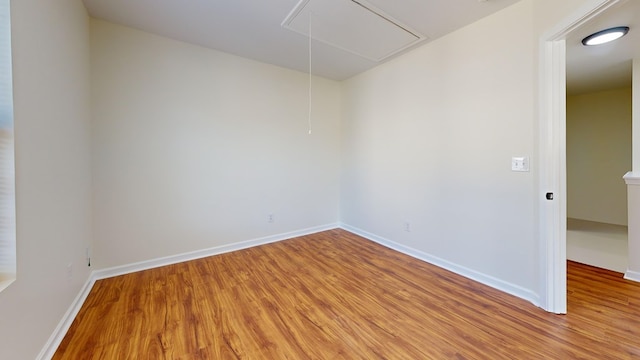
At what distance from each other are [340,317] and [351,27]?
110 inches

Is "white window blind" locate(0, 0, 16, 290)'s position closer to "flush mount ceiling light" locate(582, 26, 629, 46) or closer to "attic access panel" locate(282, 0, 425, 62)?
"attic access panel" locate(282, 0, 425, 62)

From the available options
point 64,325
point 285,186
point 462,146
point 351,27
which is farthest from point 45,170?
point 462,146

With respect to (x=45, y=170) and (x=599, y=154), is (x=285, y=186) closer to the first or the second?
(x=45, y=170)

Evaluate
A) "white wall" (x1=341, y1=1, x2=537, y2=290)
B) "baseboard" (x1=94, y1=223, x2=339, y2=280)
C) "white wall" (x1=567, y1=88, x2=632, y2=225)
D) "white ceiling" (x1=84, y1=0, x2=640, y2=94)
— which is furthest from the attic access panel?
"white wall" (x1=567, y1=88, x2=632, y2=225)

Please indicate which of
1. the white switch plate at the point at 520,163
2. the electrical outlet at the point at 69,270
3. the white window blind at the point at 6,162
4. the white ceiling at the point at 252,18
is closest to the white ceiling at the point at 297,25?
the white ceiling at the point at 252,18

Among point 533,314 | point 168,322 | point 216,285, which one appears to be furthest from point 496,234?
point 168,322

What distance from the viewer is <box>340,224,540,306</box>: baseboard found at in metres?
2.07

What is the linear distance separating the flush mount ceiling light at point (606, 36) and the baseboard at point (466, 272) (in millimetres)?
2495

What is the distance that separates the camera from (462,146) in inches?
99.3

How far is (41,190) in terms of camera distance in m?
1.45

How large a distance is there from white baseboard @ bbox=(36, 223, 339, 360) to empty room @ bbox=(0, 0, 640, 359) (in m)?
0.02

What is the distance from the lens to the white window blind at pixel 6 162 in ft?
3.80

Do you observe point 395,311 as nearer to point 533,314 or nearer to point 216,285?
point 533,314

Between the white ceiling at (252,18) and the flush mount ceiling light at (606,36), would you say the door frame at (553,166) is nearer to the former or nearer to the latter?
the white ceiling at (252,18)
